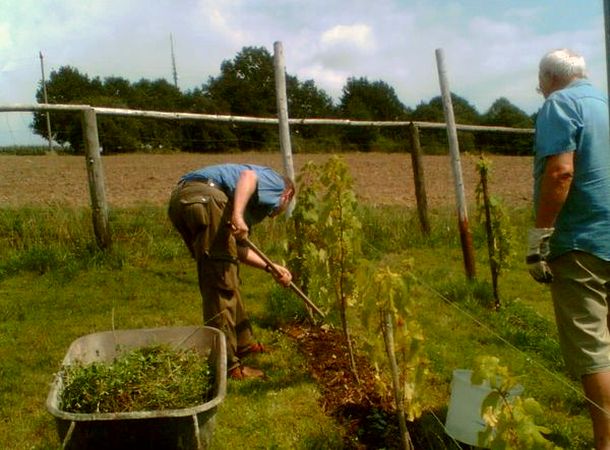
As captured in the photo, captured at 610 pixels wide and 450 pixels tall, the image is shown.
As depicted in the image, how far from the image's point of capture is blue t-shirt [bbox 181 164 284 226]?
13.1 feet

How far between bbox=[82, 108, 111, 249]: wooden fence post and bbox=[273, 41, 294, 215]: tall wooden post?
1919mm

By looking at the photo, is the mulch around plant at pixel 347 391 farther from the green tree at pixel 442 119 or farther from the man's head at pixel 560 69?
the green tree at pixel 442 119

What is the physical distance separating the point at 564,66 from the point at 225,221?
2.08 meters

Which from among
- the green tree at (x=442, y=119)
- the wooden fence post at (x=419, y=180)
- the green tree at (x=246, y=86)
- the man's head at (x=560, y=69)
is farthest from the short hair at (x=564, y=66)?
the green tree at (x=246, y=86)

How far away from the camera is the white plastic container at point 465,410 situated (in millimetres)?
2906

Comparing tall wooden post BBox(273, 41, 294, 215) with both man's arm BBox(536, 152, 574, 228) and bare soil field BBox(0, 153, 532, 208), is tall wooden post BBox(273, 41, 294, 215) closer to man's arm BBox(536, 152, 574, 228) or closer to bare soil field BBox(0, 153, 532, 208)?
man's arm BBox(536, 152, 574, 228)

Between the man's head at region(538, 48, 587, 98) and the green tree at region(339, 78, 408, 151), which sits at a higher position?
the green tree at region(339, 78, 408, 151)

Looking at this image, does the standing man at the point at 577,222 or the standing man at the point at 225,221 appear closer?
the standing man at the point at 577,222

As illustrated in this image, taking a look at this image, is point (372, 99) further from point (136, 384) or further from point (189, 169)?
point (136, 384)

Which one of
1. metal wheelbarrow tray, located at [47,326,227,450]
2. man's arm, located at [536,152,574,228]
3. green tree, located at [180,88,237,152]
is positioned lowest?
metal wheelbarrow tray, located at [47,326,227,450]

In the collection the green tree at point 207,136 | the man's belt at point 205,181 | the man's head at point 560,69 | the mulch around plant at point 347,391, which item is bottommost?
the mulch around plant at point 347,391

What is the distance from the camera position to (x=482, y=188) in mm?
5301

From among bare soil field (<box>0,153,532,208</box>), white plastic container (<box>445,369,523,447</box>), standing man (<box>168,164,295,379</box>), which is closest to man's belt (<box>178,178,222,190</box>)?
standing man (<box>168,164,295,379</box>)

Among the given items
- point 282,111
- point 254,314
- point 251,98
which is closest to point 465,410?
point 254,314
